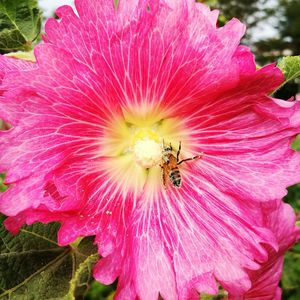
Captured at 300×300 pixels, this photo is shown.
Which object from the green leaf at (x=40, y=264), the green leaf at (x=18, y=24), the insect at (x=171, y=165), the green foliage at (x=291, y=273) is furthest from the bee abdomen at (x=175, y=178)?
the green foliage at (x=291, y=273)

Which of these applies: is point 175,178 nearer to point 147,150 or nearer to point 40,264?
point 147,150

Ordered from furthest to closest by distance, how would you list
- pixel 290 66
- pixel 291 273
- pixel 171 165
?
pixel 291 273 → pixel 171 165 → pixel 290 66

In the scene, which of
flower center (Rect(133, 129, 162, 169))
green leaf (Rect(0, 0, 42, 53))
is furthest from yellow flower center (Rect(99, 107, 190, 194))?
green leaf (Rect(0, 0, 42, 53))

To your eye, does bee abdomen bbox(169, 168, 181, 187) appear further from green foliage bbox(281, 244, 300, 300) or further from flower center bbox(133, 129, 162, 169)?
green foliage bbox(281, 244, 300, 300)

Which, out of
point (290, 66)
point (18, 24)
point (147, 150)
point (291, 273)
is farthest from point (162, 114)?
point (291, 273)

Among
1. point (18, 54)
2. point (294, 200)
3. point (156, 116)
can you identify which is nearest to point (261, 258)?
point (156, 116)

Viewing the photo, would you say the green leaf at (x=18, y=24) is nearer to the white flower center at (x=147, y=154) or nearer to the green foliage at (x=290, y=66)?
the white flower center at (x=147, y=154)

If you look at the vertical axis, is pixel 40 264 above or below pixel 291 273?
above
